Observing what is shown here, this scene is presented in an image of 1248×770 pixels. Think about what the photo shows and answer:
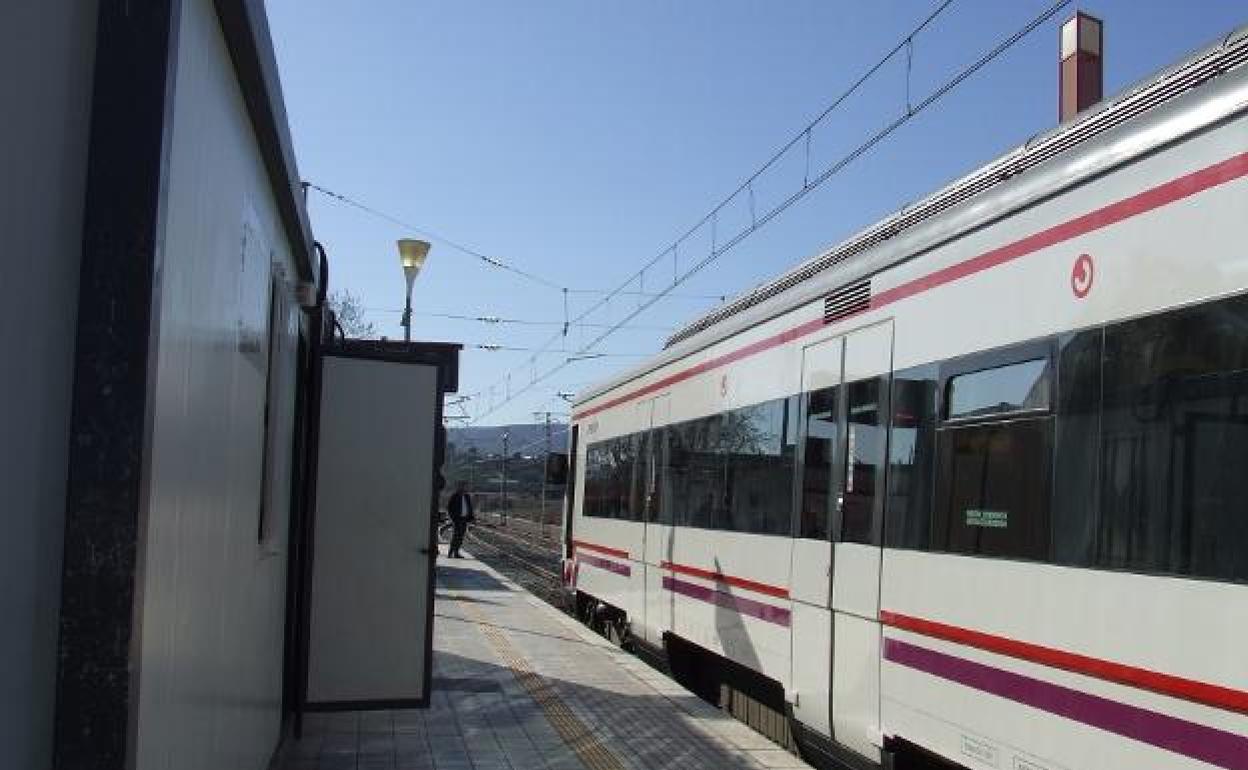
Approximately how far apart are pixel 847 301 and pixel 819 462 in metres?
0.99

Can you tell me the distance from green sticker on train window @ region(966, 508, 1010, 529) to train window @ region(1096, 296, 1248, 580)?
2.29ft

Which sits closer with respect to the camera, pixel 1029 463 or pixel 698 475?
pixel 1029 463

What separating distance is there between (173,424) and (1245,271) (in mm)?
3227

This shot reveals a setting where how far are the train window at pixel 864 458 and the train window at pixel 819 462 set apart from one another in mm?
215

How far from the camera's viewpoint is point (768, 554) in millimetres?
8219

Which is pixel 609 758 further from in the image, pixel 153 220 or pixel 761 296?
pixel 153 220

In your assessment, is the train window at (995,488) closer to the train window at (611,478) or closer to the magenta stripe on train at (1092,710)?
the magenta stripe on train at (1092,710)

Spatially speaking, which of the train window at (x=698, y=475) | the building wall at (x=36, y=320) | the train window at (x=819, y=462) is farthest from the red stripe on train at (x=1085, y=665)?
the train window at (x=698, y=475)

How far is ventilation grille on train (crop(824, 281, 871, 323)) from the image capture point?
22.9ft

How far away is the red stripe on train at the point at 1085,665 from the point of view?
12.7 feet

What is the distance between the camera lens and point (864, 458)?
6793 millimetres

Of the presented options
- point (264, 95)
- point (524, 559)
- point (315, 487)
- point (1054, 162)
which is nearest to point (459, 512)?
point (524, 559)

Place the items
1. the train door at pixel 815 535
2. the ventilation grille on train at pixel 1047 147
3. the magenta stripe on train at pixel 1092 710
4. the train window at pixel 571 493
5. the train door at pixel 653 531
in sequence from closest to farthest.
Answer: the magenta stripe on train at pixel 1092 710 → the ventilation grille on train at pixel 1047 147 → the train door at pixel 815 535 → the train door at pixel 653 531 → the train window at pixel 571 493

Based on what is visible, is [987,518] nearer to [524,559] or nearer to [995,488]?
[995,488]
